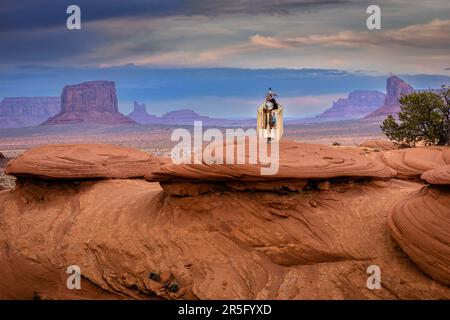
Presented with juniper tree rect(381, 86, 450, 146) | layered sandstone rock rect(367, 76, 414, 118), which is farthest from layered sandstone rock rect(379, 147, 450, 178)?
layered sandstone rock rect(367, 76, 414, 118)

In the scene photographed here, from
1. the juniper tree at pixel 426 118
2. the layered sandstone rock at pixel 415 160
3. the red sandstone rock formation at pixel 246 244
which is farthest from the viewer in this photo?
the juniper tree at pixel 426 118

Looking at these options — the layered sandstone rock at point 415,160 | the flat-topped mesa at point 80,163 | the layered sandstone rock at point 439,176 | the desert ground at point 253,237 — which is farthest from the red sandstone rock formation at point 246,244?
the flat-topped mesa at point 80,163

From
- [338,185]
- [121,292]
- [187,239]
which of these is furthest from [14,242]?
[338,185]

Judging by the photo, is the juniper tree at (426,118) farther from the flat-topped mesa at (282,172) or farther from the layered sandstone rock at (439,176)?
the layered sandstone rock at (439,176)

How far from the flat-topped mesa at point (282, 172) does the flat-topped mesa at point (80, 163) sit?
15.5 feet

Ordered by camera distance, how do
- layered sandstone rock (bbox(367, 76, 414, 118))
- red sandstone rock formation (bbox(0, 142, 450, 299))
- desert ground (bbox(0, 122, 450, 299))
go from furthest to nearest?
layered sandstone rock (bbox(367, 76, 414, 118)) < red sandstone rock formation (bbox(0, 142, 450, 299)) < desert ground (bbox(0, 122, 450, 299))

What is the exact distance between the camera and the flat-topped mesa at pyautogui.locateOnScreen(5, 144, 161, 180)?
2125 centimetres

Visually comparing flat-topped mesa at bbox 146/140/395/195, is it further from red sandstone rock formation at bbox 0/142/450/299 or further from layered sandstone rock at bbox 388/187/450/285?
layered sandstone rock at bbox 388/187/450/285

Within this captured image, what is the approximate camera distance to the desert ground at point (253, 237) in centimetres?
1450

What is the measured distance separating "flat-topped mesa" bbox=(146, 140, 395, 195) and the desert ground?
40 mm

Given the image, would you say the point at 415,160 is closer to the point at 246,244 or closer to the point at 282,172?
the point at 282,172

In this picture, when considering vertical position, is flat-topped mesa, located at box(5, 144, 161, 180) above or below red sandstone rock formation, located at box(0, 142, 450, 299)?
above

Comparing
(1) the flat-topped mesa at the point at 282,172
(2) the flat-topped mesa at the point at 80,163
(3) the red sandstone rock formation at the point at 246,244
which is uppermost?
(1) the flat-topped mesa at the point at 282,172

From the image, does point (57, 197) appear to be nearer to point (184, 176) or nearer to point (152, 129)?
point (184, 176)
